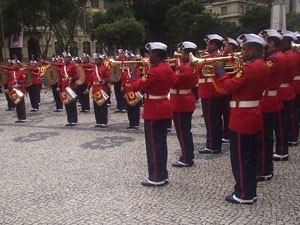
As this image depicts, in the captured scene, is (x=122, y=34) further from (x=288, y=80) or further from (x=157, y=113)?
(x=157, y=113)

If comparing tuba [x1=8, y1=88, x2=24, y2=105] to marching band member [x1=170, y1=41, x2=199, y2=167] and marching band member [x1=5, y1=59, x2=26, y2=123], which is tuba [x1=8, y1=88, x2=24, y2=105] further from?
marching band member [x1=170, y1=41, x2=199, y2=167]

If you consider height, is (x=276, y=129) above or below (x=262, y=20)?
below

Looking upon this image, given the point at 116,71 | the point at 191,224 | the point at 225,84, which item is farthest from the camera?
the point at 116,71

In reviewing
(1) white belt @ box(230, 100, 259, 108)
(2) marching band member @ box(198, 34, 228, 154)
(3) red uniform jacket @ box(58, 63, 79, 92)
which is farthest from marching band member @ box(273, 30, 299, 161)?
(3) red uniform jacket @ box(58, 63, 79, 92)

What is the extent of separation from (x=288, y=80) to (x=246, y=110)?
7.32 ft

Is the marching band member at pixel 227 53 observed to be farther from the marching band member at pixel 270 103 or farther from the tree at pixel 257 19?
the tree at pixel 257 19

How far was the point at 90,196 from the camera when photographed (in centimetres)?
568

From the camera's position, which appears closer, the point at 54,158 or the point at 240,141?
the point at 240,141

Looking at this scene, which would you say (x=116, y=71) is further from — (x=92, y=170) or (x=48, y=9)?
(x=48, y=9)

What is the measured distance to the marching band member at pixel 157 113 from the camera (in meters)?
5.91

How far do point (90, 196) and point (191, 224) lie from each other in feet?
5.48

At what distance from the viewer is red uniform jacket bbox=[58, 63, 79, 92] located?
11.7m

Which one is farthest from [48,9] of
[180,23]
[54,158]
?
[54,158]

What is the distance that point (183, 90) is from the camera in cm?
688
